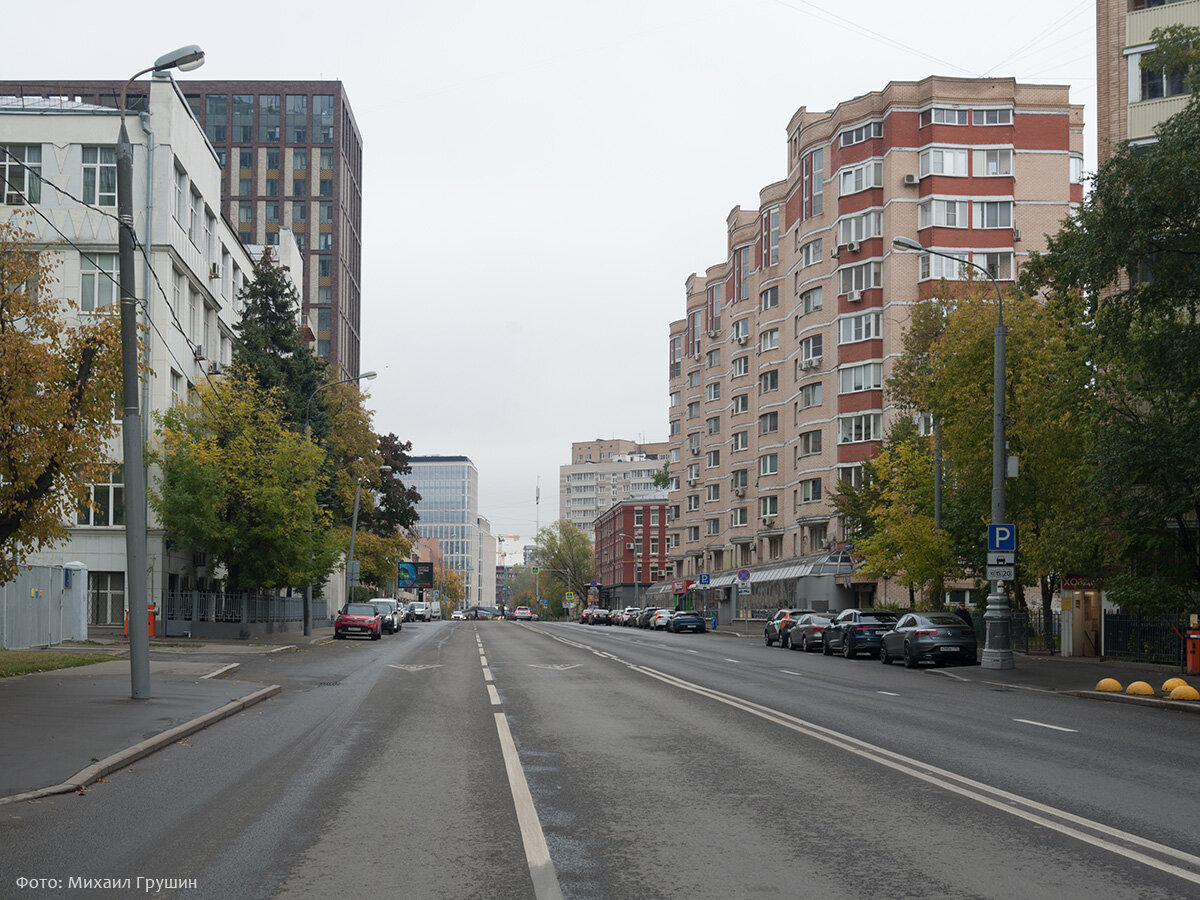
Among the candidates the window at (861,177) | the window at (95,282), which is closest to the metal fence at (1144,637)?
the window at (95,282)

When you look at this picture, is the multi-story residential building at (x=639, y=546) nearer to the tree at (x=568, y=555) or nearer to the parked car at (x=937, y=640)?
the tree at (x=568, y=555)

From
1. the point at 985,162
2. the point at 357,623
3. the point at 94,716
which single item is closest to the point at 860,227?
the point at 985,162

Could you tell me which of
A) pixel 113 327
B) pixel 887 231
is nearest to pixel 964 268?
pixel 887 231

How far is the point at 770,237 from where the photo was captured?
3169 inches

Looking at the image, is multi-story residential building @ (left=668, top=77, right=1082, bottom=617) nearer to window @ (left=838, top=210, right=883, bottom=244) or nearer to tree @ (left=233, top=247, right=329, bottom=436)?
window @ (left=838, top=210, right=883, bottom=244)

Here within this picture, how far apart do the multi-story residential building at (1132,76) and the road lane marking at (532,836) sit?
31.4 meters

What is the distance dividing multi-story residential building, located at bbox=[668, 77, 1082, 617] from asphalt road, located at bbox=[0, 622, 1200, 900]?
150ft

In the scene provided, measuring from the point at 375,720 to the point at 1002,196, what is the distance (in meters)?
54.8

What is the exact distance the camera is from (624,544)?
144m

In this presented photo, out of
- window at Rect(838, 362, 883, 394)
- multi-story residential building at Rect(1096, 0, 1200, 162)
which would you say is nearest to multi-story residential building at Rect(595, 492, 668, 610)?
window at Rect(838, 362, 883, 394)

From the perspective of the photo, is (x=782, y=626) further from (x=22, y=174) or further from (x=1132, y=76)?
(x=22, y=174)

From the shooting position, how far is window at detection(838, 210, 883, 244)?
63938 millimetres

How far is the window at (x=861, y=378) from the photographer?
207 ft

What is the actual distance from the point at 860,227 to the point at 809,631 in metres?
29.2
